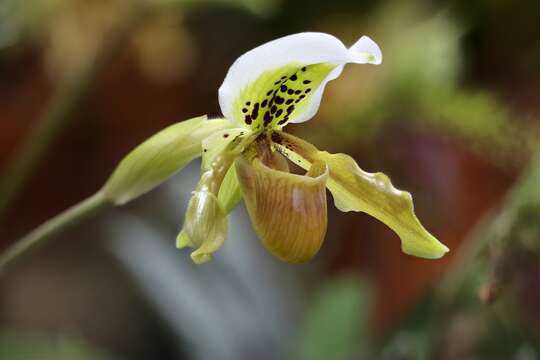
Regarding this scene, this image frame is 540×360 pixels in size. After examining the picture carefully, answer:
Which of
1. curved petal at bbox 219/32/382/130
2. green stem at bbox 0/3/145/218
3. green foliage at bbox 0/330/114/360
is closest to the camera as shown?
curved petal at bbox 219/32/382/130

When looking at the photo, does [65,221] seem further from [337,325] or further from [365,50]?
[337,325]

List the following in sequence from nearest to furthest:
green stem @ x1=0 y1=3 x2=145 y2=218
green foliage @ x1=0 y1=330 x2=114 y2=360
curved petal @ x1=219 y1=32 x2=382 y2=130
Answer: curved petal @ x1=219 y1=32 x2=382 y2=130, green stem @ x1=0 y1=3 x2=145 y2=218, green foliage @ x1=0 y1=330 x2=114 y2=360

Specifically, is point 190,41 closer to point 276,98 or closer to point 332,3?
point 332,3

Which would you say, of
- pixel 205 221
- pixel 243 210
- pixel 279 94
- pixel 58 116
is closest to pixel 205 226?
pixel 205 221

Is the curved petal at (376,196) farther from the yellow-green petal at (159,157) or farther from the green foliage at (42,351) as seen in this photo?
the green foliage at (42,351)

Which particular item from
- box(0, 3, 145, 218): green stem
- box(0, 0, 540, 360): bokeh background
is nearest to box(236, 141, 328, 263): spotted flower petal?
box(0, 0, 540, 360): bokeh background

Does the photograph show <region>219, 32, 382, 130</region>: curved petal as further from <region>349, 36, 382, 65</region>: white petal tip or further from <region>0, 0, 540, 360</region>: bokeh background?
<region>0, 0, 540, 360</region>: bokeh background

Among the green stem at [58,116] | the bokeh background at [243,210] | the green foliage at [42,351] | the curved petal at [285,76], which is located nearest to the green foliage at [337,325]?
the bokeh background at [243,210]
